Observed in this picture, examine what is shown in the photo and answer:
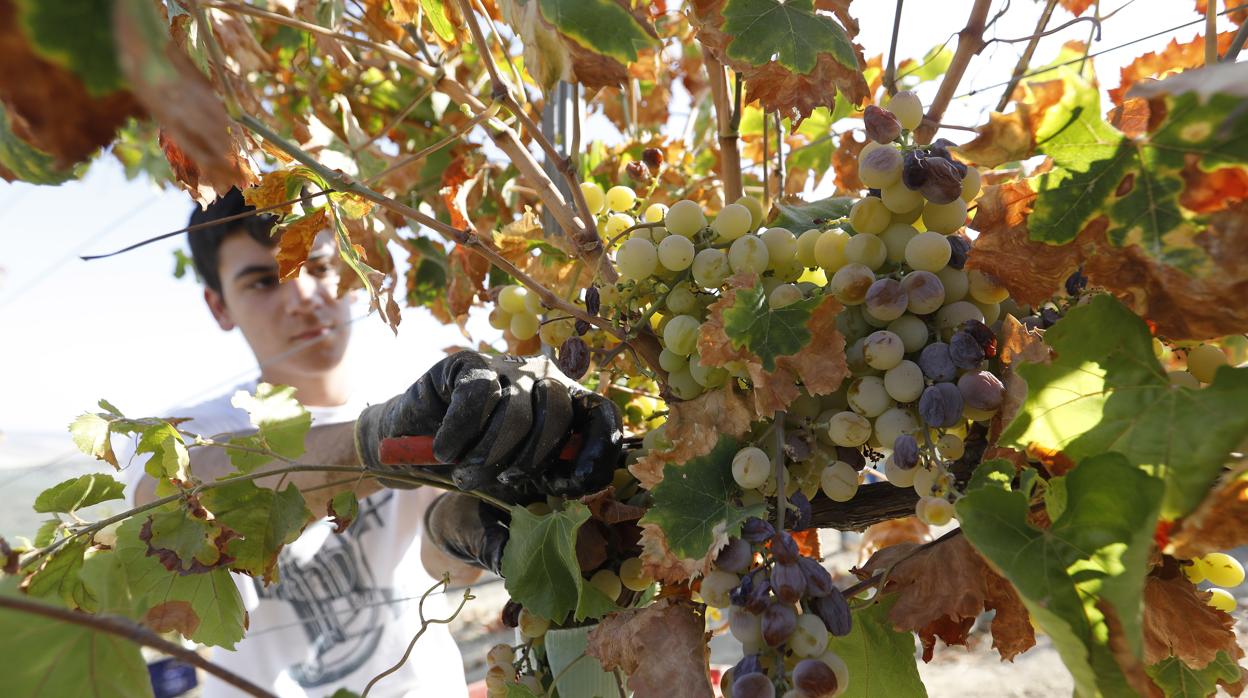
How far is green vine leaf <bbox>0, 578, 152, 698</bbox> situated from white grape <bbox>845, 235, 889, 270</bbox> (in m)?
0.38

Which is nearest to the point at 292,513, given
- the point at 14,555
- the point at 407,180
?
the point at 14,555

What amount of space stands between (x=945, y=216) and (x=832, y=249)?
0.06m

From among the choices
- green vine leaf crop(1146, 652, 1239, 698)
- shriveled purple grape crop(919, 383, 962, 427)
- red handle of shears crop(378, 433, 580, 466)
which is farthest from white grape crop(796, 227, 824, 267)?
green vine leaf crop(1146, 652, 1239, 698)

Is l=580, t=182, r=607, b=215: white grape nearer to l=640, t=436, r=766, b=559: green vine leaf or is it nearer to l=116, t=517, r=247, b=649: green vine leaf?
l=640, t=436, r=766, b=559: green vine leaf

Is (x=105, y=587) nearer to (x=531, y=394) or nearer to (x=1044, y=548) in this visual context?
(x=531, y=394)

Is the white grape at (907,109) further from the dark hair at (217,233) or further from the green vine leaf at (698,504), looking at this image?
the dark hair at (217,233)

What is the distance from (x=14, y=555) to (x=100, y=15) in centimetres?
43

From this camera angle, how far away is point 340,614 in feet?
5.09

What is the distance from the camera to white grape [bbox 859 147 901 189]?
1.37ft

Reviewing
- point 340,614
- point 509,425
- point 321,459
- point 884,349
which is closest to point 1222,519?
point 884,349

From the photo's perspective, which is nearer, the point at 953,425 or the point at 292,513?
the point at 953,425

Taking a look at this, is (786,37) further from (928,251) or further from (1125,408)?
(1125,408)

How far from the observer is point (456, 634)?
12.0ft

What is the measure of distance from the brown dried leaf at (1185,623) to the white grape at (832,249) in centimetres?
25
